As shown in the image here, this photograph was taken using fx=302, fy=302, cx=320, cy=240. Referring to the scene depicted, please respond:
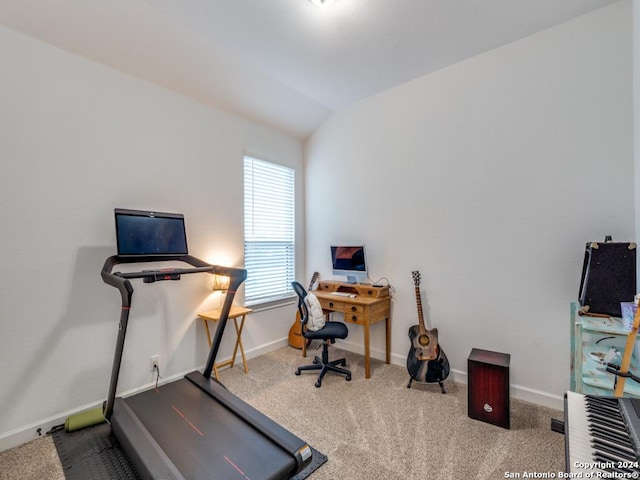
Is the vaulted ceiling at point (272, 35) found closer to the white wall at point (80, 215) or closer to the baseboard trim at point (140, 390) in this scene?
the white wall at point (80, 215)

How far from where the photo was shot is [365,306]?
2.99 metres

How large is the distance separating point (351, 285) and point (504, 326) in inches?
59.8

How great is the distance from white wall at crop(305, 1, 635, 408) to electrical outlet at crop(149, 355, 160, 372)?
2.24 meters

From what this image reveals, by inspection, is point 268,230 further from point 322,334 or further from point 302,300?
point 322,334

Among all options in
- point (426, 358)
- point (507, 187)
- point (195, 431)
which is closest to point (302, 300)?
point (426, 358)

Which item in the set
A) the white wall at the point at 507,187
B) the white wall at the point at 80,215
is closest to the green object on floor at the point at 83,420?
the white wall at the point at 80,215

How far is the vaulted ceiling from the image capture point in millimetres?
2137

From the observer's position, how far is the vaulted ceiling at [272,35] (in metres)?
2.14

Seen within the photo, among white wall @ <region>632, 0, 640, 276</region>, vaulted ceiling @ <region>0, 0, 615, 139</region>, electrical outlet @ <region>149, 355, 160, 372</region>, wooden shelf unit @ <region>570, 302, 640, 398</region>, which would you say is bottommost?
electrical outlet @ <region>149, 355, 160, 372</region>

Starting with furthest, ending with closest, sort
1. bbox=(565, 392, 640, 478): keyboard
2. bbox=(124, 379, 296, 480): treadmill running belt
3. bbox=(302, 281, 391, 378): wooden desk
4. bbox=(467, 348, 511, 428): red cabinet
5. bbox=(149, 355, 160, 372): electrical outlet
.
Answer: bbox=(302, 281, 391, 378): wooden desk → bbox=(149, 355, 160, 372): electrical outlet → bbox=(467, 348, 511, 428): red cabinet → bbox=(124, 379, 296, 480): treadmill running belt → bbox=(565, 392, 640, 478): keyboard

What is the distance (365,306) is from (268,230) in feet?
5.16

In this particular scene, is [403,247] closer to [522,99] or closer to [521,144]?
[521,144]

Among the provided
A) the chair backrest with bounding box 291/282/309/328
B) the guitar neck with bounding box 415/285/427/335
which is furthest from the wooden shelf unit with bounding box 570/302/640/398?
the chair backrest with bounding box 291/282/309/328

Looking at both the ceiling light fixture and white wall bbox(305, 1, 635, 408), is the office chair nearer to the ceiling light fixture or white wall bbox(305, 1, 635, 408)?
white wall bbox(305, 1, 635, 408)
